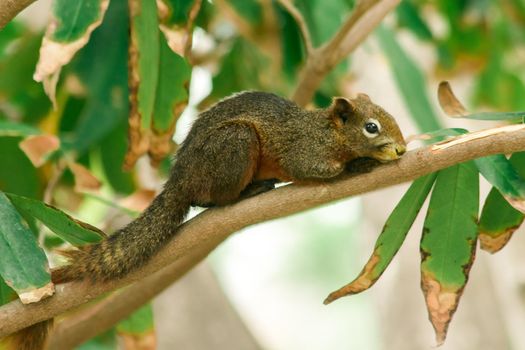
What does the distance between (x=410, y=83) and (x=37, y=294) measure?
7.19ft

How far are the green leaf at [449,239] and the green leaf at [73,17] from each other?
1.13 metres

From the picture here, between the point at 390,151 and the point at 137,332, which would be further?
the point at 137,332

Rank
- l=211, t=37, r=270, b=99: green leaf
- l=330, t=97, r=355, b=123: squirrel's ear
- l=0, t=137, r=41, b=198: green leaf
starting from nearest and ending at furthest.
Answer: l=330, t=97, r=355, b=123: squirrel's ear, l=0, t=137, r=41, b=198: green leaf, l=211, t=37, r=270, b=99: green leaf

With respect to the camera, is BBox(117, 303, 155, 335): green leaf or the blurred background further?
the blurred background

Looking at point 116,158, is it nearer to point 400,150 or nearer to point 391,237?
point 400,150

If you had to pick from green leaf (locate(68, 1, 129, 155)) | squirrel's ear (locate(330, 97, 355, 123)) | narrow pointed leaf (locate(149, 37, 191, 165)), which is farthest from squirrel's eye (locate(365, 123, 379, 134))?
green leaf (locate(68, 1, 129, 155))

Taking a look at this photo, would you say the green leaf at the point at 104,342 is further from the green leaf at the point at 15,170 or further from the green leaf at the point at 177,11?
the green leaf at the point at 177,11

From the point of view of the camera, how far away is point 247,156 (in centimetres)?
299

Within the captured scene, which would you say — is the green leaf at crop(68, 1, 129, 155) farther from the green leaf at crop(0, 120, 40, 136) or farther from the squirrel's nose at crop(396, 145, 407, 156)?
the squirrel's nose at crop(396, 145, 407, 156)

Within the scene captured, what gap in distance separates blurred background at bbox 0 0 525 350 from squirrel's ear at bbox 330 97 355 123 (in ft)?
1.70

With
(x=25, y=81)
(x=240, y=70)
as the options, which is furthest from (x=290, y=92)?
(x=25, y=81)

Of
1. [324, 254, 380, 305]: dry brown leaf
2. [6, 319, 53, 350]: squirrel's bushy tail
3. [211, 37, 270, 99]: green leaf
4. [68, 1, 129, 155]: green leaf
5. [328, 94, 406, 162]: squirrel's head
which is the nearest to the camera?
[324, 254, 380, 305]: dry brown leaf

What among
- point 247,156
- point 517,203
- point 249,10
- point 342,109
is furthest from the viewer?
point 249,10

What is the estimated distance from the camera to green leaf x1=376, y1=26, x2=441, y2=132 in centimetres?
383
